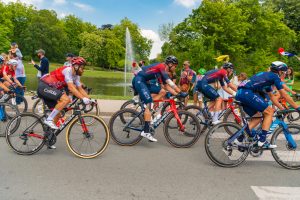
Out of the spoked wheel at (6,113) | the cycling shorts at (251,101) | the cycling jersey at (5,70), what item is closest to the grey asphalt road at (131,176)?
the spoked wheel at (6,113)

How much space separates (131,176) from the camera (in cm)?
498

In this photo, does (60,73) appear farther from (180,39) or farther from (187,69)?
(180,39)

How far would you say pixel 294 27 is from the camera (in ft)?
170

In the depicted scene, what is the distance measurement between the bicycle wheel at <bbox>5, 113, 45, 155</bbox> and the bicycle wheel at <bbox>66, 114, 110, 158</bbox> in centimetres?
56

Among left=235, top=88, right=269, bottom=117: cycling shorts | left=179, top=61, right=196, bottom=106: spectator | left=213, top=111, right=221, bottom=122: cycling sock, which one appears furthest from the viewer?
left=179, top=61, right=196, bottom=106: spectator

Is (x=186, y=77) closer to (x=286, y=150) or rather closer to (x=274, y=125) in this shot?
(x=274, y=125)

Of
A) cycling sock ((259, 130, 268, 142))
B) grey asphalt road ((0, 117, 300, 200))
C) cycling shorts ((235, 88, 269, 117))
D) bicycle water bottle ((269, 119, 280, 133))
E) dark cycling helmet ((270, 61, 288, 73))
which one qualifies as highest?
dark cycling helmet ((270, 61, 288, 73))

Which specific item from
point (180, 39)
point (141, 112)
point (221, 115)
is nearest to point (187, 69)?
point (221, 115)

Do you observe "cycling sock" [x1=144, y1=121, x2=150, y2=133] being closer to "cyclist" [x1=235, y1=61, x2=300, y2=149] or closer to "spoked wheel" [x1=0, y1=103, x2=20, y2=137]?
"cyclist" [x1=235, y1=61, x2=300, y2=149]

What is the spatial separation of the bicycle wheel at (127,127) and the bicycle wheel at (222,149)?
176cm

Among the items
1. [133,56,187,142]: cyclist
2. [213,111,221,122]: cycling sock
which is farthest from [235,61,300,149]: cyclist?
[213,111,221,122]: cycling sock

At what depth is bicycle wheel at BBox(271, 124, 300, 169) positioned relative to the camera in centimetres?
558

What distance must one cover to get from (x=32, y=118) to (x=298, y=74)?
2343 inches

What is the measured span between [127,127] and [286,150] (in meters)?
3.13
